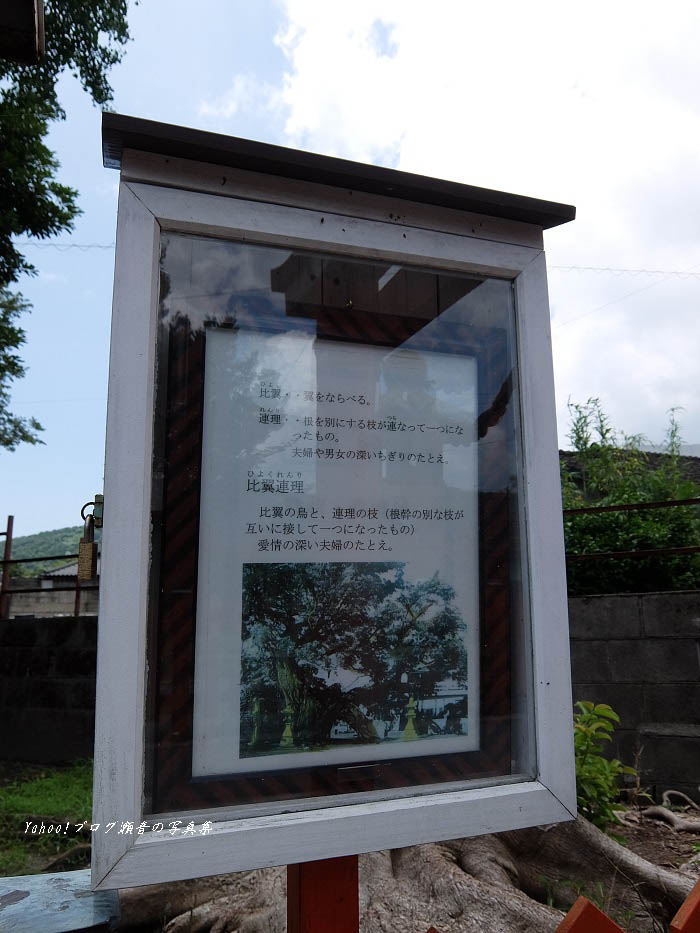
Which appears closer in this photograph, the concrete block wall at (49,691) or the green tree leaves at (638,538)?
the green tree leaves at (638,538)

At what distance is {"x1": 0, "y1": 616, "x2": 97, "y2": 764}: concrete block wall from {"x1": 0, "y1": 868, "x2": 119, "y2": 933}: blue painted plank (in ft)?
12.1

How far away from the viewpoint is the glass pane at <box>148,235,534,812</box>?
1.11m

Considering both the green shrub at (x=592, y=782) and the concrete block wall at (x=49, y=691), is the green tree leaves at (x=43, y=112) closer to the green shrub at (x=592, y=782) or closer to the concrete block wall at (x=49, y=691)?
the concrete block wall at (x=49, y=691)

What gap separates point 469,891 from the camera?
2.39 metres

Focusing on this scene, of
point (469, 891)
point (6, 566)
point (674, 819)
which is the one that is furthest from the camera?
point (6, 566)

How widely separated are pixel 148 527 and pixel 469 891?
2054 millimetres

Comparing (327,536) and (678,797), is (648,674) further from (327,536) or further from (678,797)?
(327,536)

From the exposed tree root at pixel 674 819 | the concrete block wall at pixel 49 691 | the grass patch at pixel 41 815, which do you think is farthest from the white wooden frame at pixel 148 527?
the concrete block wall at pixel 49 691

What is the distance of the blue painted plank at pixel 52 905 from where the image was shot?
1649 millimetres

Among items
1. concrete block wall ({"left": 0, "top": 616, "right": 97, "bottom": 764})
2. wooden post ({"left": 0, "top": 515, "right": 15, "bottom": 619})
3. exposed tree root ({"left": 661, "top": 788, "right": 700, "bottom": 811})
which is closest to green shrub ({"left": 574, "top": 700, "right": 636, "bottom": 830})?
exposed tree root ({"left": 661, "top": 788, "right": 700, "bottom": 811})

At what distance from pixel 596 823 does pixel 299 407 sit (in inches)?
108

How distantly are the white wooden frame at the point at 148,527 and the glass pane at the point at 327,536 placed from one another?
38 millimetres

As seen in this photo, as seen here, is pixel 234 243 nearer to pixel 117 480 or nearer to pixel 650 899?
pixel 117 480

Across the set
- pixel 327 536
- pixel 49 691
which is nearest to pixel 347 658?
pixel 327 536
